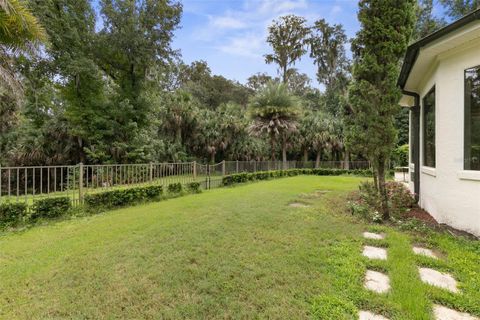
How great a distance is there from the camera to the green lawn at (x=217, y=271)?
7.43 feet

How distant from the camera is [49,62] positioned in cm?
1297

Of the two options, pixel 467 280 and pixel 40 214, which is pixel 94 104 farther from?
pixel 467 280

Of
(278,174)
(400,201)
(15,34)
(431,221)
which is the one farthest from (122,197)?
(278,174)

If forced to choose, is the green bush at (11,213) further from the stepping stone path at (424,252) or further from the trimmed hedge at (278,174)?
the trimmed hedge at (278,174)

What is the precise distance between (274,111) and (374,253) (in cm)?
1455

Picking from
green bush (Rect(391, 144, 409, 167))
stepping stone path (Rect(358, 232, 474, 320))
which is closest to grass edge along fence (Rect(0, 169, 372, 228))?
stepping stone path (Rect(358, 232, 474, 320))

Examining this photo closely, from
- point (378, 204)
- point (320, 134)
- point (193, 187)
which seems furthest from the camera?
point (320, 134)

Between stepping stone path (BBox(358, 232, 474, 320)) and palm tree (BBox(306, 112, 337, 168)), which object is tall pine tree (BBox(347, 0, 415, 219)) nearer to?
stepping stone path (BBox(358, 232, 474, 320))

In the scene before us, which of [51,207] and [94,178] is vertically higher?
[94,178]

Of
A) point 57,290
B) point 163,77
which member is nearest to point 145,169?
point 57,290

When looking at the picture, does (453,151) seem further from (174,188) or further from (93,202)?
(93,202)

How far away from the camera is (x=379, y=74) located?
205 inches

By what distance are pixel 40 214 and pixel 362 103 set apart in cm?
749

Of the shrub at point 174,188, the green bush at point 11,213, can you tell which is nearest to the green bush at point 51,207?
the green bush at point 11,213
